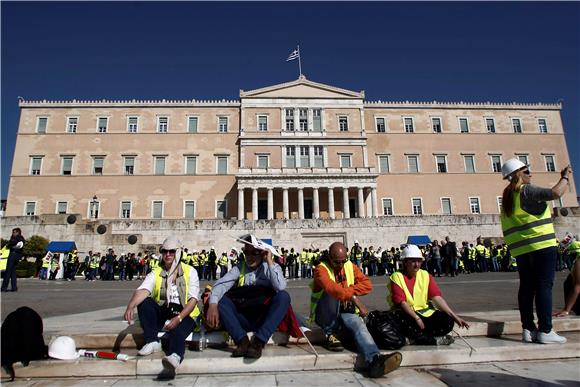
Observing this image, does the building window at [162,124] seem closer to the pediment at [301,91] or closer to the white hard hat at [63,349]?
the pediment at [301,91]

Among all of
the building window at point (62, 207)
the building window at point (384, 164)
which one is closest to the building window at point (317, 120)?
the building window at point (384, 164)

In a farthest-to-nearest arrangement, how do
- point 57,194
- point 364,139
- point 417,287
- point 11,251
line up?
point 364,139 < point 57,194 < point 11,251 < point 417,287

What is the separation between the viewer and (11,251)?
36.6 ft

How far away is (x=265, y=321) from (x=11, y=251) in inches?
426

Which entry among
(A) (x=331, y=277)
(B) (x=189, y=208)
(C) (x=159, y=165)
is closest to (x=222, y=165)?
(B) (x=189, y=208)

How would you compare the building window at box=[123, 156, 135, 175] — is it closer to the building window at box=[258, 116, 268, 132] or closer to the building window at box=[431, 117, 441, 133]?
the building window at box=[258, 116, 268, 132]

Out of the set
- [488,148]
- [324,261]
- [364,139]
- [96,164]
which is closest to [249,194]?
[364,139]

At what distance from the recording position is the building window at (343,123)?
4244 cm

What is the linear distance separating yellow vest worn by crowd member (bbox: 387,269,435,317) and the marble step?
0.46 metres

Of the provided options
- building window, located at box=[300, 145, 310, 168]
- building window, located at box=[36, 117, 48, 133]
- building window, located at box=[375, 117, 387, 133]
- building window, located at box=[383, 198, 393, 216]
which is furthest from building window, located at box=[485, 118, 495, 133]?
building window, located at box=[36, 117, 48, 133]

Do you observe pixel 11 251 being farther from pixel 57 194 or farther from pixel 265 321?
pixel 57 194

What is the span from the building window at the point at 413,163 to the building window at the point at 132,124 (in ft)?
103

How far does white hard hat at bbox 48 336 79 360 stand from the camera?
3.83 metres

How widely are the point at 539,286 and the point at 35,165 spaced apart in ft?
156
